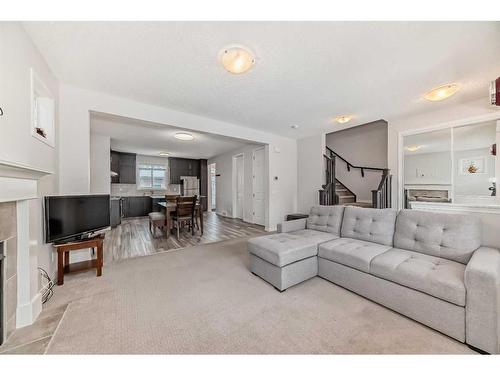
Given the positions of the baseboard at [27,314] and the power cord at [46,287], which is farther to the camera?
the power cord at [46,287]

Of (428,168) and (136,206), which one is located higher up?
(428,168)

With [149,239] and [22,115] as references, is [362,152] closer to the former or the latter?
[149,239]

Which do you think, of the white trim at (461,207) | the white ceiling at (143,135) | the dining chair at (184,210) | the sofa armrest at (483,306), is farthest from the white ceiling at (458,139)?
the dining chair at (184,210)

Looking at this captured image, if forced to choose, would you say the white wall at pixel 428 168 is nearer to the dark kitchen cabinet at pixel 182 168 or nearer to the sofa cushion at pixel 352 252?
the sofa cushion at pixel 352 252

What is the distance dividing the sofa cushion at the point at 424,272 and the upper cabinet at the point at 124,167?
8.11 metres

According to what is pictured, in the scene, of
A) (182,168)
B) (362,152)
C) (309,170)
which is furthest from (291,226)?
(182,168)

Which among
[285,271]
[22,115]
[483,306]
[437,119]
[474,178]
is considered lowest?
[285,271]

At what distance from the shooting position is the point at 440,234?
1.98 meters

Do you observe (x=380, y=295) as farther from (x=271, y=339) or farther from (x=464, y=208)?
(x=464, y=208)

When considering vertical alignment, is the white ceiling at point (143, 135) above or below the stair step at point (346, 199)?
above

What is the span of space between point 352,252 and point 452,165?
3.29 meters

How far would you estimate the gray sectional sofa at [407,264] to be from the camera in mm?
1338
